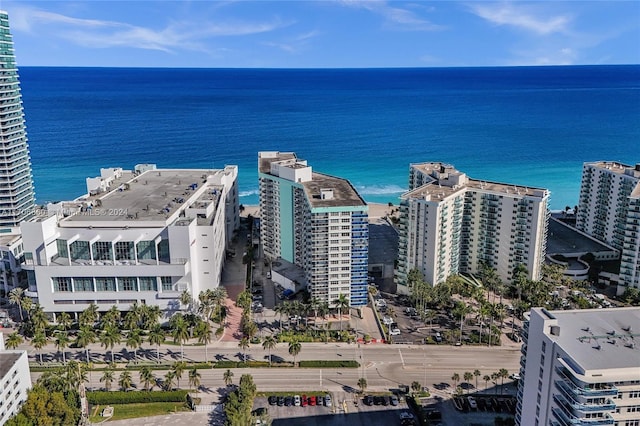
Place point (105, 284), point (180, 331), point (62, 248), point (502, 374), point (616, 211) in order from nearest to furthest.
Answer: point (502, 374) < point (180, 331) < point (105, 284) < point (62, 248) < point (616, 211)

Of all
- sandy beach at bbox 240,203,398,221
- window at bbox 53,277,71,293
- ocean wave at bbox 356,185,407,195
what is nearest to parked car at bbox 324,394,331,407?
window at bbox 53,277,71,293

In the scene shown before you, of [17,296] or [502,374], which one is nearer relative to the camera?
[502,374]

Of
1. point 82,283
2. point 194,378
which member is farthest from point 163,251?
point 194,378

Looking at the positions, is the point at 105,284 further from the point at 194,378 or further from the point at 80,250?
the point at 194,378

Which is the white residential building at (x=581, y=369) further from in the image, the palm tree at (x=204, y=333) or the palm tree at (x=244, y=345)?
the palm tree at (x=204, y=333)

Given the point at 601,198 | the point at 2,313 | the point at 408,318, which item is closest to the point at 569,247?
the point at 601,198

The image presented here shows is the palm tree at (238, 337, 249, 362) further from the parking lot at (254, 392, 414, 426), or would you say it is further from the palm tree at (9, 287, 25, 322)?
the palm tree at (9, 287, 25, 322)
